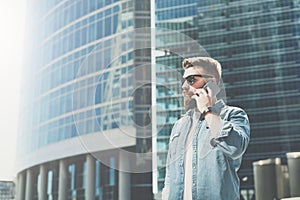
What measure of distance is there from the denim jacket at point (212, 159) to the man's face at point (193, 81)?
0.07 meters

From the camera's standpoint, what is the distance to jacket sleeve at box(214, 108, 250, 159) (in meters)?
1.03

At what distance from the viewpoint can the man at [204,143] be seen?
1044mm

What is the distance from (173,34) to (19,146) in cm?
1484

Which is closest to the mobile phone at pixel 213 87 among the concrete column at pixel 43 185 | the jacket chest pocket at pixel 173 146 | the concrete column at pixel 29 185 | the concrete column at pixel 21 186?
the jacket chest pocket at pixel 173 146

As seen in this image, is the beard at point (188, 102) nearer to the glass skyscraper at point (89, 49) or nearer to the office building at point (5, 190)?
the glass skyscraper at point (89, 49)

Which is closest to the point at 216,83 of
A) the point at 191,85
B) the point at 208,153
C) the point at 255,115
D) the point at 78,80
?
the point at 191,85

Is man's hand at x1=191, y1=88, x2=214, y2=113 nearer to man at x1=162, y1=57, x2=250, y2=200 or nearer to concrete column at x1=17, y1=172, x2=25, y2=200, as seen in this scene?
man at x1=162, y1=57, x2=250, y2=200

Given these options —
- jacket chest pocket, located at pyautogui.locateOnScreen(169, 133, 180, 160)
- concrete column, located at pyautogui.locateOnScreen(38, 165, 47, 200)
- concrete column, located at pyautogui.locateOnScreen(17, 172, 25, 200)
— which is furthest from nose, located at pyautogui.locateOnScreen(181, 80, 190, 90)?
concrete column, located at pyautogui.locateOnScreen(17, 172, 25, 200)

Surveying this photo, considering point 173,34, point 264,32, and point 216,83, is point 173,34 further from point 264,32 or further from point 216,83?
point 264,32

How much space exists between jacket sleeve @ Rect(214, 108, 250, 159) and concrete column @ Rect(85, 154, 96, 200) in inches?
459

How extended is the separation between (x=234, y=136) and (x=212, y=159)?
81mm

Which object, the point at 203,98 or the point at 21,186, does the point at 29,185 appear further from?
the point at 203,98

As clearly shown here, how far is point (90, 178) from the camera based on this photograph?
12812 mm

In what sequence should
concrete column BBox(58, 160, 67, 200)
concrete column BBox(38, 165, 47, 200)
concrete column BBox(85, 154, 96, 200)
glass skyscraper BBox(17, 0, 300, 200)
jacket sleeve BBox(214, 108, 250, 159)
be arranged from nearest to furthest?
jacket sleeve BBox(214, 108, 250, 159) → glass skyscraper BBox(17, 0, 300, 200) → concrete column BBox(85, 154, 96, 200) → concrete column BBox(58, 160, 67, 200) → concrete column BBox(38, 165, 47, 200)
